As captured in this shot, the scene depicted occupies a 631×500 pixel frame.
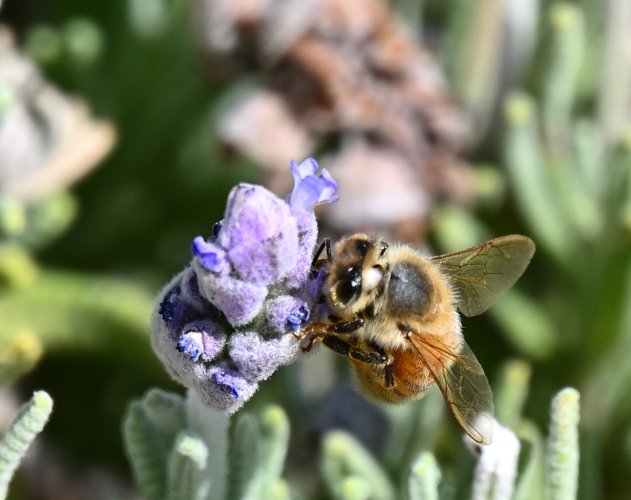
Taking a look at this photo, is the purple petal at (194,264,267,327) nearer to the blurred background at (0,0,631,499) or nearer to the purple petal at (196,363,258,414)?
the purple petal at (196,363,258,414)

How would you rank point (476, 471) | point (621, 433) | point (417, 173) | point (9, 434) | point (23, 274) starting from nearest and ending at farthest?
point (9, 434)
point (476, 471)
point (23, 274)
point (621, 433)
point (417, 173)

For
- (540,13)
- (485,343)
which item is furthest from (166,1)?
(485,343)

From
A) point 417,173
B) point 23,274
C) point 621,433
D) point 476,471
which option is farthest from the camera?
point 417,173

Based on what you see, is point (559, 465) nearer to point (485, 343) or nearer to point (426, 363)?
point (426, 363)

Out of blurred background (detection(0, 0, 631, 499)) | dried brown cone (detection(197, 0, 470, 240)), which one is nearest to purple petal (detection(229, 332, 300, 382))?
blurred background (detection(0, 0, 631, 499))

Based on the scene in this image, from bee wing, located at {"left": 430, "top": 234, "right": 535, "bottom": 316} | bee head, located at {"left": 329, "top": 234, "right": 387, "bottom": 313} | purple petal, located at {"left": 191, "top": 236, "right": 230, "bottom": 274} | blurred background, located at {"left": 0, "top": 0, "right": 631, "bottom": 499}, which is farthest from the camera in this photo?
blurred background, located at {"left": 0, "top": 0, "right": 631, "bottom": 499}

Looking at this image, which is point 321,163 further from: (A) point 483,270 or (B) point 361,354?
(B) point 361,354
